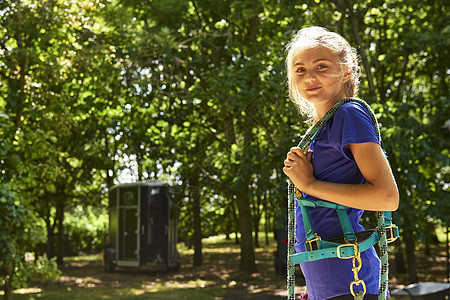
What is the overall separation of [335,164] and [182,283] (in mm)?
14381

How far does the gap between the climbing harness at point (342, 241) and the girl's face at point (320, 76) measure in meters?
0.11

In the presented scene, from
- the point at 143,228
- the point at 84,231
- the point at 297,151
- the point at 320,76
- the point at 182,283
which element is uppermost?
the point at 320,76

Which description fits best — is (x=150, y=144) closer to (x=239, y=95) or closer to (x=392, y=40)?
(x=239, y=95)

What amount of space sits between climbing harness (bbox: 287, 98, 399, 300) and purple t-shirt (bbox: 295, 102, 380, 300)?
18 mm

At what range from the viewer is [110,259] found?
18.4 metres

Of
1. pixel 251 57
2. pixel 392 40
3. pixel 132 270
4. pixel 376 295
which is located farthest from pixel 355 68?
pixel 132 270

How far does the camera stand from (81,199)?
68.1 feet

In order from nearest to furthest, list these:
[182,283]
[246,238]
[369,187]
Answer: [369,187] → [182,283] → [246,238]

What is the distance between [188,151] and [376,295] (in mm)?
13524

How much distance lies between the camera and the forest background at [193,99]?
7.94m

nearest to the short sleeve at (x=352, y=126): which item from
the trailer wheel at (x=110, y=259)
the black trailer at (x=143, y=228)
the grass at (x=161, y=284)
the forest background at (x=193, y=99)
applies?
the forest background at (x=193, y=99)

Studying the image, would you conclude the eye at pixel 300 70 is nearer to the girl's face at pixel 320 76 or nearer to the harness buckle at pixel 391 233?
the girl's face at pixel 320 76

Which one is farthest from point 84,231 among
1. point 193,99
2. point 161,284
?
point 193,99

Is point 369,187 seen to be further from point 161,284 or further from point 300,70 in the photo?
point 161,284
